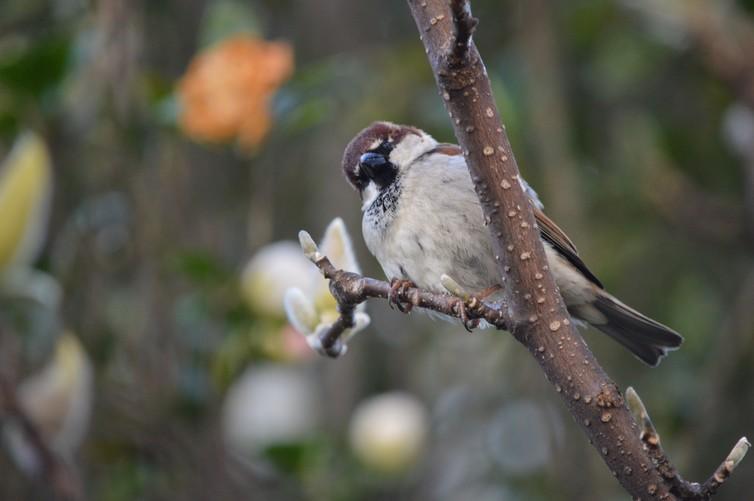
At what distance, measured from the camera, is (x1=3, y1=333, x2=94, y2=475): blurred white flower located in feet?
6.50

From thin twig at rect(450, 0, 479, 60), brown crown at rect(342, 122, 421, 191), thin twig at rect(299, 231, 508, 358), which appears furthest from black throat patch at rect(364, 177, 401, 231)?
thin twig at rect(450, 0, 479, 60)

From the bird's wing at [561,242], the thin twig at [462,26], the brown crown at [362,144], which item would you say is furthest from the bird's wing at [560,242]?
the thin twig at [462,26]

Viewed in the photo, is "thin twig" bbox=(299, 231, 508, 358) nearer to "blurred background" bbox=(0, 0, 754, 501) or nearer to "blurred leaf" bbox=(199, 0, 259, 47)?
"blurred background" bbox=(0, 0, 754, 501)

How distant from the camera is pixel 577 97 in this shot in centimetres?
343

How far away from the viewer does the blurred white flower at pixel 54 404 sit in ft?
6.50

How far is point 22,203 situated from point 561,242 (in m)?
1.05

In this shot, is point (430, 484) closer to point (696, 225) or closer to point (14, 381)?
point (696, 225)

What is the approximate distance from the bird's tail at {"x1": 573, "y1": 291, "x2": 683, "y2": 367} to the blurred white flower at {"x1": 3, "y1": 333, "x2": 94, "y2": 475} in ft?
3.48

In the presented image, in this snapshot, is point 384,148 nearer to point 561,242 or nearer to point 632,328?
point 561,242

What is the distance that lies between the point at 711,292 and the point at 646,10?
92 centimetres

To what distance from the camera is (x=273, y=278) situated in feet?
6.98

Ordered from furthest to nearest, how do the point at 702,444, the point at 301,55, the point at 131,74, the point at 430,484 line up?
the point at 301,55
the point at 430,484
the point at 702,444
the point at 131,74

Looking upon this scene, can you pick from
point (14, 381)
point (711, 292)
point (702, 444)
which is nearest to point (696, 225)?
point (711, 292)

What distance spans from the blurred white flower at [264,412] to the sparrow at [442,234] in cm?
66
